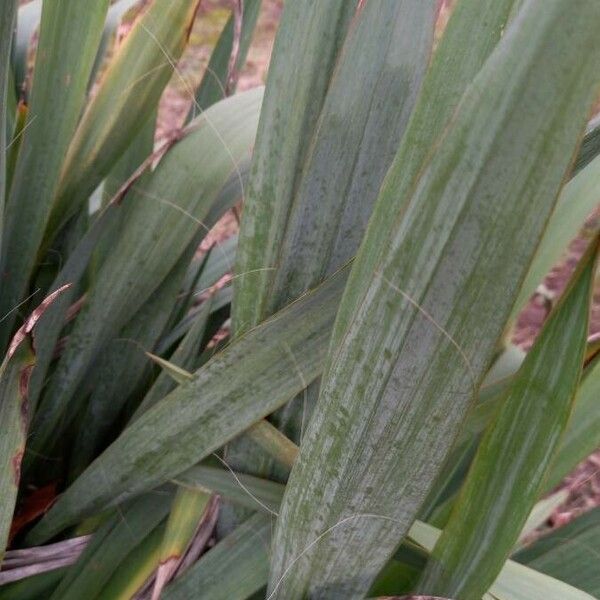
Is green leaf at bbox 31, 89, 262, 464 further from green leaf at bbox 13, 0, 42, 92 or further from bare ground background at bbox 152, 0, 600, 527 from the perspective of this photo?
bare ground background at bbox 152, 0, 600, 527

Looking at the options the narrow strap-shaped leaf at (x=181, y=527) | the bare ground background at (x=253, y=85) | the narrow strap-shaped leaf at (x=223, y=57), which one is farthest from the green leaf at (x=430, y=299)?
the bare ground background at (x=253, y=85)

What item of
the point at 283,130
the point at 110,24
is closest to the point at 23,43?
the point at 110,24

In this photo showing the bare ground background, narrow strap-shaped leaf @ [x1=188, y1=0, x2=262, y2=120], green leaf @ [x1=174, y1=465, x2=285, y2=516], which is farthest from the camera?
the bare ground background

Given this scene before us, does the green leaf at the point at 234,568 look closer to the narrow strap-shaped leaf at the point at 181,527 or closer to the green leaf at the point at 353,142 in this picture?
the narrow strap-shaped leaf at the point at 181,527

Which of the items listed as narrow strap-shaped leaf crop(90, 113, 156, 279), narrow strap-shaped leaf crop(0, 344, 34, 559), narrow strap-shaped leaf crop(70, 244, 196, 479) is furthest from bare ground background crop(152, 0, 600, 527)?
narrow strap-shaped leaf crop(0, 344, 34, 559)

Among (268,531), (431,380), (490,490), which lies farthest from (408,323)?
(268,531)

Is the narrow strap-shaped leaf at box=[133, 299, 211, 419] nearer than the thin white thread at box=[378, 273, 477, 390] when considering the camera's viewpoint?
No

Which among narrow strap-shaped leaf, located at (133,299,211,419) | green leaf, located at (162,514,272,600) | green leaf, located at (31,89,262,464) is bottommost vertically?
green leaf, located at (162,514,272,600)
